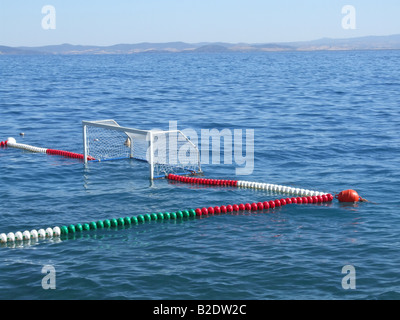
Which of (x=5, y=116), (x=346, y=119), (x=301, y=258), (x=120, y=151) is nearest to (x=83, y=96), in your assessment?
(x=5, y=116)

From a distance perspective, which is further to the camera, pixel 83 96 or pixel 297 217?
pixel 83 96

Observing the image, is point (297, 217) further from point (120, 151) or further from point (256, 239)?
point (120, 151)

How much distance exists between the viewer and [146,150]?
26938mm

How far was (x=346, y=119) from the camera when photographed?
4231cm

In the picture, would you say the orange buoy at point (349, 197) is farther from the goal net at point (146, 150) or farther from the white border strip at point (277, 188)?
the goal net at point (146, 150)

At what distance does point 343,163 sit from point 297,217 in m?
9.25

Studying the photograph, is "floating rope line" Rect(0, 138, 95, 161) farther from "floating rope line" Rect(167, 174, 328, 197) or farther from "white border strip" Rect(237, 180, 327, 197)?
"white border strip" Rect(237, 180, 327, 197)

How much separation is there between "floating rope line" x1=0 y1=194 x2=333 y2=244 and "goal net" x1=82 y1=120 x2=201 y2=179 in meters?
4.61

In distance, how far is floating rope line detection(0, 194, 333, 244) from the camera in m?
15.9

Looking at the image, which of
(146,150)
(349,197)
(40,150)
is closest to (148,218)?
(349,197)

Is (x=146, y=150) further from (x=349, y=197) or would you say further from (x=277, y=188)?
(x=349, y=197)

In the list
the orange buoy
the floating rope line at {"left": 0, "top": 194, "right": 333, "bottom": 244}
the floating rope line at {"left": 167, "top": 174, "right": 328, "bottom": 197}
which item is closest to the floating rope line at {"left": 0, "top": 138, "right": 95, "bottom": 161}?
the floating rope line at {"left": 167, "top": 174, "right": 328, "bottom": 197}
